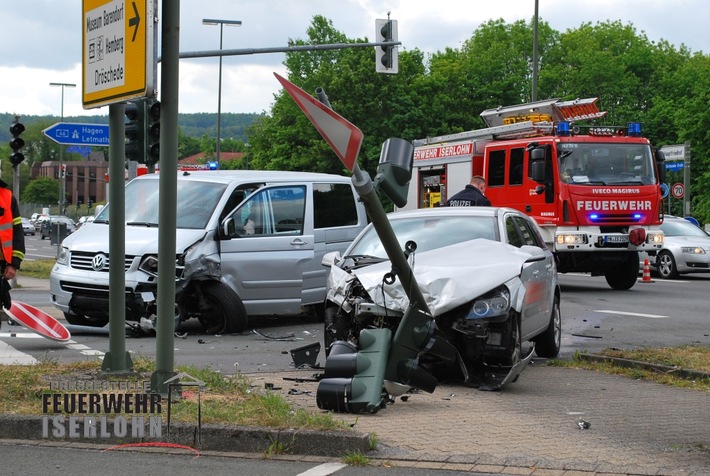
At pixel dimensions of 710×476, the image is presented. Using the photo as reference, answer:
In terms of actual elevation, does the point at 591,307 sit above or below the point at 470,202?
below

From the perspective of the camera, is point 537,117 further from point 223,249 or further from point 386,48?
point 223,249

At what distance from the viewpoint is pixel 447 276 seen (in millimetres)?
8664

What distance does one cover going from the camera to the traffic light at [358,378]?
7344 millimetres

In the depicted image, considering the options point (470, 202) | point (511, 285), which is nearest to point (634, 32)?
point (470, 202)

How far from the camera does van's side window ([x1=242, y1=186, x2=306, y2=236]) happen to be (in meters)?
13.7

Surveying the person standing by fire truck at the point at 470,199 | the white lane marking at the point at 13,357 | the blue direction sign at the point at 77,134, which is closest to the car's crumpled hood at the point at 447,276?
the white lane marking at the point at 13,357

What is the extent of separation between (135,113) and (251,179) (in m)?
1.90

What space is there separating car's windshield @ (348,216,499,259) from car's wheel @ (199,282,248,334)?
2679mm

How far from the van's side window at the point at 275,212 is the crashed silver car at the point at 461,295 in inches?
129

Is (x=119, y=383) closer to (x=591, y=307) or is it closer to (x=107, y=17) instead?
(x=107, y=17)

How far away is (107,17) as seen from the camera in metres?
8.02

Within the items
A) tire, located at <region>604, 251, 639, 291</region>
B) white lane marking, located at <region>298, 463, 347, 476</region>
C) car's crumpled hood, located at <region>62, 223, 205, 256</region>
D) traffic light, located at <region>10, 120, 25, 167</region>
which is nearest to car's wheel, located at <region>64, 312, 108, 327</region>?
car's crumpled hood, located at <region>62, 223, 205, 256</region>

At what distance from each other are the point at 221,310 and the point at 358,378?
5.78m

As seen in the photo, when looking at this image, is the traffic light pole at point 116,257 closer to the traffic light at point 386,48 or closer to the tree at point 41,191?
the traffic light at point 386,48
